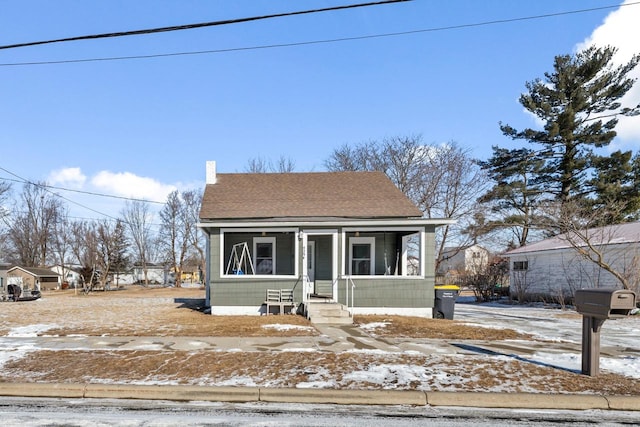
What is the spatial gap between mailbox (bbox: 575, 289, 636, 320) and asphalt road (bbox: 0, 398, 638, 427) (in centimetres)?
131

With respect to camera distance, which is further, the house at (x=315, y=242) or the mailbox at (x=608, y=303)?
the house at (x=315, y=242)

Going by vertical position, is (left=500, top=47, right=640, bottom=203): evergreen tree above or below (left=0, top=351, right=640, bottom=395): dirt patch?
above

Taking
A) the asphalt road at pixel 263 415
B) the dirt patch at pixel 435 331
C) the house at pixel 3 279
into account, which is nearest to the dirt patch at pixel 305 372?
the asphalt road at pixel 263 415

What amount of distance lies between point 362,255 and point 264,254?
373 cm

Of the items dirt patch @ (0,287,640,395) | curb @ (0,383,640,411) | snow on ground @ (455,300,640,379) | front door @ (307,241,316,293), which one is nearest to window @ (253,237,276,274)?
front door @ (307,241,316,293)

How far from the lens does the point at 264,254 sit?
1539cm

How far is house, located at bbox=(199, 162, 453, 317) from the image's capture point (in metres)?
13.5

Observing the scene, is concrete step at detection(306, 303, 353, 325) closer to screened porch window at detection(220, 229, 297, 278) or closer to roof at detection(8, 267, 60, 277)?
screened porch window at detection(220, 229, 297, 278)

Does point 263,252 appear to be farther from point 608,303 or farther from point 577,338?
point 608,303

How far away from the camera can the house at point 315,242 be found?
13.5m

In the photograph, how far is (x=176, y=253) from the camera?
172 ft

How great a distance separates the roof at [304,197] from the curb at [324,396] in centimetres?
921

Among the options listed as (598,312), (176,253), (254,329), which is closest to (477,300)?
(254,329)

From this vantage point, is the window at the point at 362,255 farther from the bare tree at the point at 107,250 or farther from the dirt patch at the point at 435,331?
the bare tree at the point at 107,250
